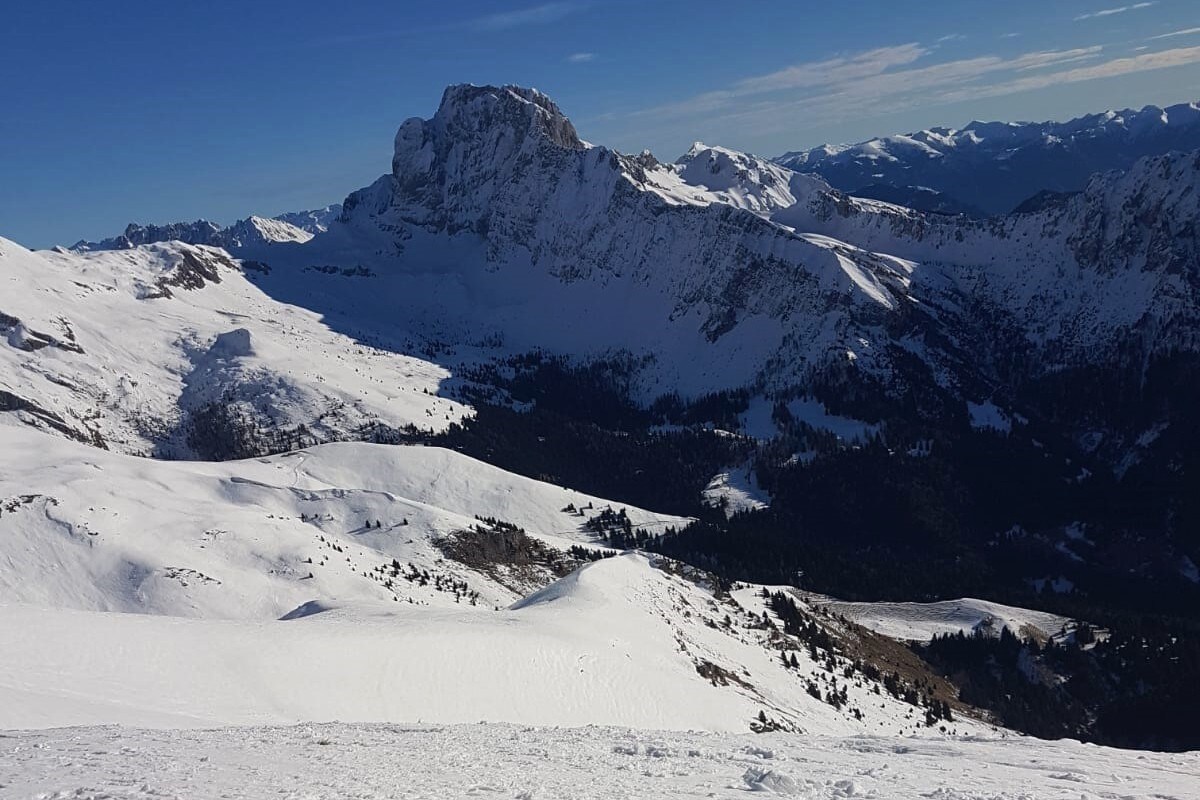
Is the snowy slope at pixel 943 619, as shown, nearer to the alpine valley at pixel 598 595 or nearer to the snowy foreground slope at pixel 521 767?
the alpine valley at pixel 598 595

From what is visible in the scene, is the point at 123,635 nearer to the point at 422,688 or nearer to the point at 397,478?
the point at 422,688

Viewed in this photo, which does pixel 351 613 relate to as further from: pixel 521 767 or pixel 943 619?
pixel 943 619

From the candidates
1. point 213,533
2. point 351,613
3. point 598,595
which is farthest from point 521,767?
point 213,533

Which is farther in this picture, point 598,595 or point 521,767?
point 598,595

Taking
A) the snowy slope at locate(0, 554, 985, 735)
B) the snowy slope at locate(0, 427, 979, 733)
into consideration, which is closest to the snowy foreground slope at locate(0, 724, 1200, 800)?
the snowy slope at locate(0, 554, 985, 735)

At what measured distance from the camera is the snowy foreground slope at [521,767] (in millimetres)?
20188

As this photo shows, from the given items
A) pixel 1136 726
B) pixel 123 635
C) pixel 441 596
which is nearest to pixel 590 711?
pixel 123 635

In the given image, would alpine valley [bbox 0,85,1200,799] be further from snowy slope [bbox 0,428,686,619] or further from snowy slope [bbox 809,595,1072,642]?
snowy slope [bbox 809,595,1072,642]

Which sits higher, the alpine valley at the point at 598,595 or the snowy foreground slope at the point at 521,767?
the snowy foreground slope at the point at 521,767

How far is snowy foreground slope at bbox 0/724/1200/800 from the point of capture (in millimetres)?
20188

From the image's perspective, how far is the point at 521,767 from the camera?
23672mm

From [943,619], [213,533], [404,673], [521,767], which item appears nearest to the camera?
[521,767]

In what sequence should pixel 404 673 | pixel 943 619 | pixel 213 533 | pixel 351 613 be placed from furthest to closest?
pixel 943 619 < pixel 213 533 < pixel 351 613 < pixel 404 673

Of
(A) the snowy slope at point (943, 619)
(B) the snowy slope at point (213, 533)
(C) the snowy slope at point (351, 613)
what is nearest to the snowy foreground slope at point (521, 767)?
(C) the snowy slope at point (351, 613)
